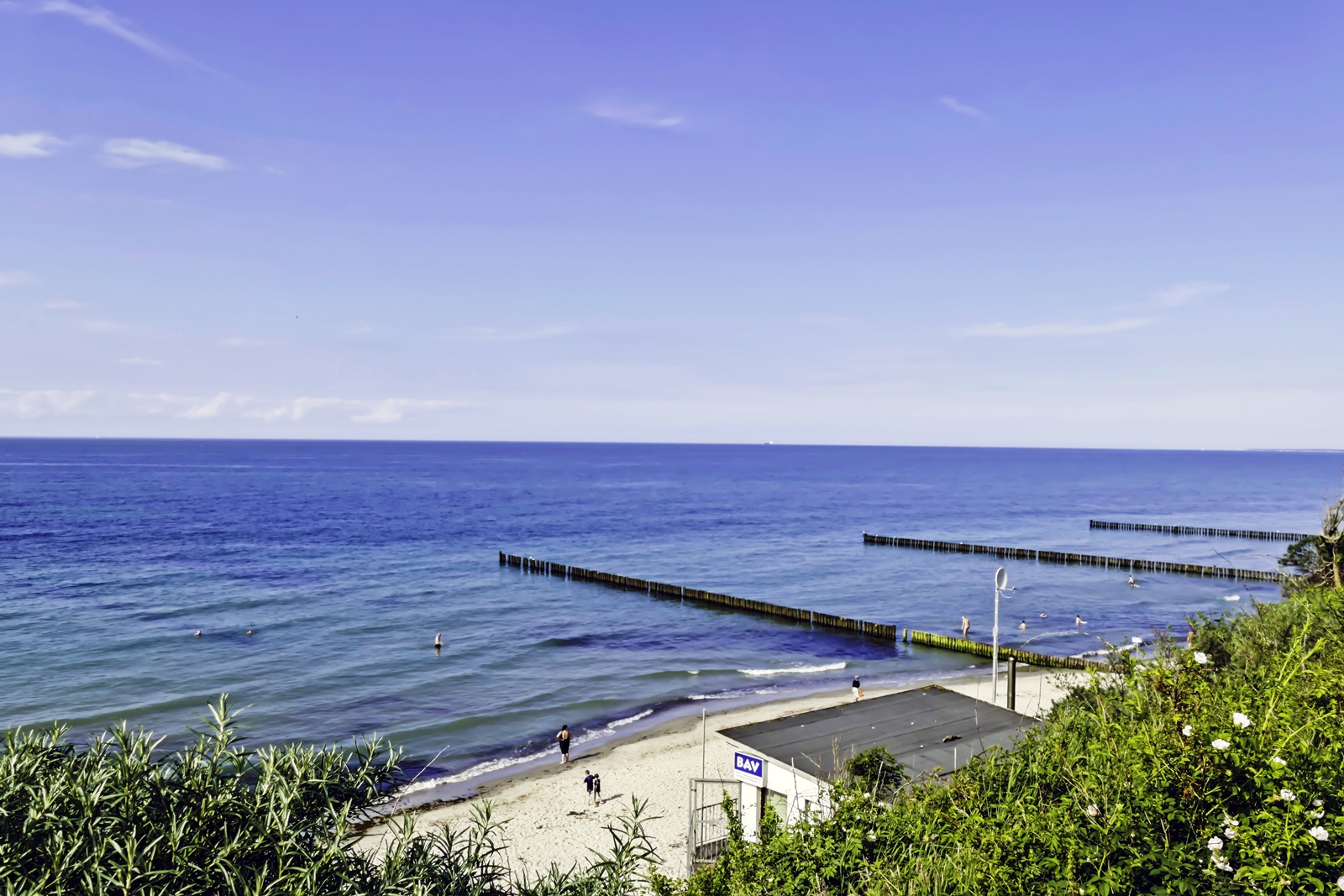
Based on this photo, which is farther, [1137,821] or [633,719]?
[633,719]

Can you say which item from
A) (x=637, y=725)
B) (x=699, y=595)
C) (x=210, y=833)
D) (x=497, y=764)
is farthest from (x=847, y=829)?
(x=699, y=595)

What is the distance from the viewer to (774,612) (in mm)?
54125

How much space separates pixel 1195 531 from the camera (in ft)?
315

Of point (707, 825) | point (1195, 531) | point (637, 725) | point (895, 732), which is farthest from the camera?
point (1195, 531)

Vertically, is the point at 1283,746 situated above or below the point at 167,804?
above

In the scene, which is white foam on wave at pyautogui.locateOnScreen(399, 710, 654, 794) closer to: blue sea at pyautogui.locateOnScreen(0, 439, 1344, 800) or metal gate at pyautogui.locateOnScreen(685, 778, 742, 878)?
blue sea at pyautogui.locateOnScreen(0, 439, 1344, 800)

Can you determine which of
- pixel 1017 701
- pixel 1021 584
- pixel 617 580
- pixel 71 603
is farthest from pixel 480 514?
pixel 1017 701

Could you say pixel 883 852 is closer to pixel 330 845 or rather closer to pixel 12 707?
pixel 330 845

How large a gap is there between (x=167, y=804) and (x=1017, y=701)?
35.8 metres

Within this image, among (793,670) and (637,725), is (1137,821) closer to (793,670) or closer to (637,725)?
(637,725)

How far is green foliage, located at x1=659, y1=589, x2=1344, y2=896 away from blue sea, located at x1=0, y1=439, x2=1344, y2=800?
16741 millimetres

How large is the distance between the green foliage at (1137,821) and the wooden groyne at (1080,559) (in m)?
63.5

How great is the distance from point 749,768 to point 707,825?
4991mm

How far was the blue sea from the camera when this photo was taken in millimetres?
35656
